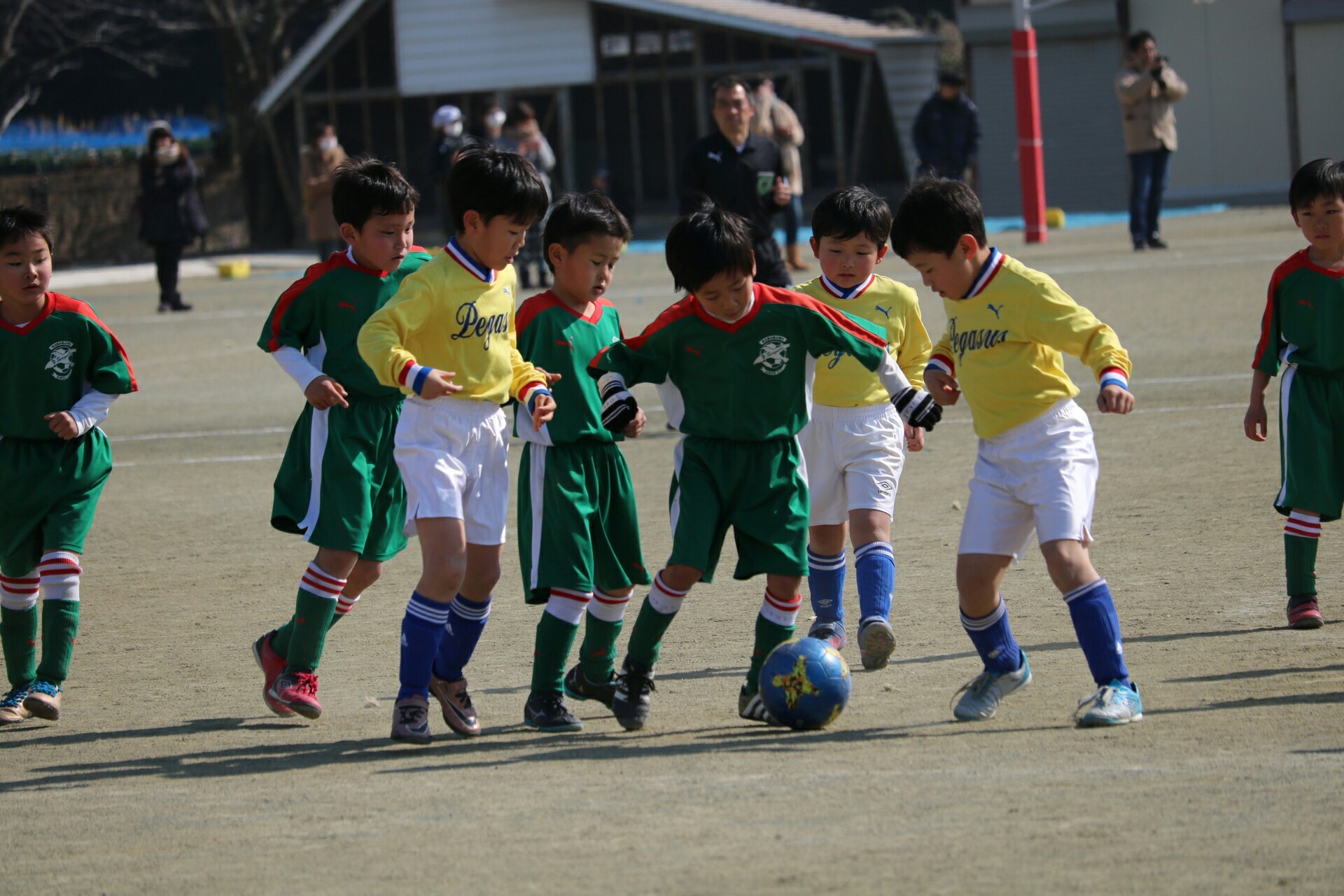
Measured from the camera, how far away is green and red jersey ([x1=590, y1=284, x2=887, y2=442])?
16.5 feet

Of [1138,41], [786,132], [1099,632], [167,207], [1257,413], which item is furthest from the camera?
[167,207]

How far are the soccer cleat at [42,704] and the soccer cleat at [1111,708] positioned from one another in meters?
3.33

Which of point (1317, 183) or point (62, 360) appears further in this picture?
point (1317, 183)

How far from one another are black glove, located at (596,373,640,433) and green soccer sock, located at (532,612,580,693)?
25.7 inches

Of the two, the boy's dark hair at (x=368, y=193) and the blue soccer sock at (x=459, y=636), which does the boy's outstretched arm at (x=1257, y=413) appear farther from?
the boy's dark hair at (x=368, y=193)

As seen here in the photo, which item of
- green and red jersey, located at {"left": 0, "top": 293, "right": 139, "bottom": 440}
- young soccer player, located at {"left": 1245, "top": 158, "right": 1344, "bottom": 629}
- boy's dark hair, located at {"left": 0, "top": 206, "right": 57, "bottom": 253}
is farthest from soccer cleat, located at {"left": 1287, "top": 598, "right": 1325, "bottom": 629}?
boy's dark hair, located at {"left": 0, "top": 206, "right": 57, "bottom": 253}

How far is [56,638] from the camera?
18.7 ft

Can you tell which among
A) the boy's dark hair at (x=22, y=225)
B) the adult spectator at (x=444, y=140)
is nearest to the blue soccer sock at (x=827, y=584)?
the boy's dark hair at (x=22, y=225)

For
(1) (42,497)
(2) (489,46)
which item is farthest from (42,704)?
(2) (489,46)

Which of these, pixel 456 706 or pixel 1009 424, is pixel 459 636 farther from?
pixel 1009 424

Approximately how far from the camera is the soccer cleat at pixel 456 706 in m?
5.12

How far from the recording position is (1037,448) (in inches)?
A: 196

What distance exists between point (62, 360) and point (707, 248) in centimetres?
236

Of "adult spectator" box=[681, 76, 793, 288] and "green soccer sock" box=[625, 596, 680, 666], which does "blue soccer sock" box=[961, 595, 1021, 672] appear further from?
"adult spectator" box=[681, 76, 793, 288]
